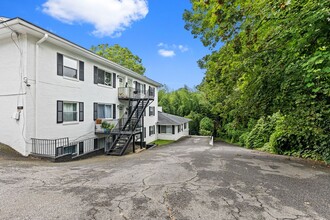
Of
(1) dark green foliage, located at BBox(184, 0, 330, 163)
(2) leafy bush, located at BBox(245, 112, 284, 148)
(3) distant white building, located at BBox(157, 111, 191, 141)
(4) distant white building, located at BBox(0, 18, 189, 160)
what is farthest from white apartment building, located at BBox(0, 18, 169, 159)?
(3) distant white building, located at BBox(157, 111, 191, 141)

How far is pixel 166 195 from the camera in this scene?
154 inches

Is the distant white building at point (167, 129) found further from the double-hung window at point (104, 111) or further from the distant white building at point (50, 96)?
the distant white building at point (50, 96)

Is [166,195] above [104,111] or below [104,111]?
below

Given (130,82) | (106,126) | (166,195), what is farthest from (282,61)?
(130,82)

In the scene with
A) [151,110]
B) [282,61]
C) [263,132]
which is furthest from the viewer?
[151,110]

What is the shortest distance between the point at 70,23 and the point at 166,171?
788 inches

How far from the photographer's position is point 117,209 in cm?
331

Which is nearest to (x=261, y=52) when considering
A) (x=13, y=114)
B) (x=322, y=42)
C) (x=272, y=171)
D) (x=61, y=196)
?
(x=322, y=42)

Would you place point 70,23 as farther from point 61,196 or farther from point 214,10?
point 61,196

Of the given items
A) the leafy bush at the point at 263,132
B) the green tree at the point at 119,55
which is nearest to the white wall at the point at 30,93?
the leafy bush at the point at 263,132

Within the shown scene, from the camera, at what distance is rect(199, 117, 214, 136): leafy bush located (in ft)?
113

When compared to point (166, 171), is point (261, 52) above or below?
above

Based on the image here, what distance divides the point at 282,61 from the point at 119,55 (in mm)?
27587

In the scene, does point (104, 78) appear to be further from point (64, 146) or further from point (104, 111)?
point (64, 146)
